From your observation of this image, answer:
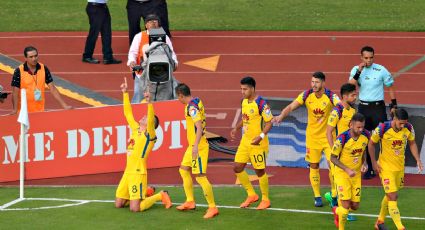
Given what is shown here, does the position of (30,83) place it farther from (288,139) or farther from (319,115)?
(319,115)

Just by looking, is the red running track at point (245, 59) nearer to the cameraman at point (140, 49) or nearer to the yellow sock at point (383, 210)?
the cameraman at point (140, 49)

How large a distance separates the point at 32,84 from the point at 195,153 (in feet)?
13.6

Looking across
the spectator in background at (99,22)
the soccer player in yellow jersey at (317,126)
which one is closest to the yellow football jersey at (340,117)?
the soccer player in yellow jersey at (317,126)

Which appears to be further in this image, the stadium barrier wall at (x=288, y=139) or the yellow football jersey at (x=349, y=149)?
the stadium barrier wall at (x=288, y=139)

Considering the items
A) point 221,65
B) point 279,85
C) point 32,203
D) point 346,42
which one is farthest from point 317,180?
point 346,42

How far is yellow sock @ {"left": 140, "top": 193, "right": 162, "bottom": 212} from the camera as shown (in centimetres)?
1738

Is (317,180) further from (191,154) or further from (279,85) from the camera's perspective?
(279,85)

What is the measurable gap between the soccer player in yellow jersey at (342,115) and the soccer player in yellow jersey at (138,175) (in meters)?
2.52

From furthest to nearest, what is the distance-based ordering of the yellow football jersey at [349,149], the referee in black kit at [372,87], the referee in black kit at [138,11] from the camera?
the referee in black kit at [138,11] → the referee in black kit at [372,87] → the yellow football jersey at [349,149]

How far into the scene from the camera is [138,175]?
1747cm

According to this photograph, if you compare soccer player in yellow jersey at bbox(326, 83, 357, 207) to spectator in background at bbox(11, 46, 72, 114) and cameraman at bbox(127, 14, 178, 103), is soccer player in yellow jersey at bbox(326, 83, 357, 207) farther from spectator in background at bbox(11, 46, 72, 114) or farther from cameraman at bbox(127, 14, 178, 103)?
spectator in background at bbox(11, 46, 72, 114)

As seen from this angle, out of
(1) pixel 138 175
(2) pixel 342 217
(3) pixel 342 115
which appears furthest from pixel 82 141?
(2) pixel 342 217

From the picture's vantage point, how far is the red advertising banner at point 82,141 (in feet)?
63.9

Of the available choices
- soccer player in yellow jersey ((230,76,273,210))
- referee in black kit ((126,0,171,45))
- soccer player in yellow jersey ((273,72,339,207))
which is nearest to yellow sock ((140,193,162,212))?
soccer player in yellow jersey ((230,76,273,210))
